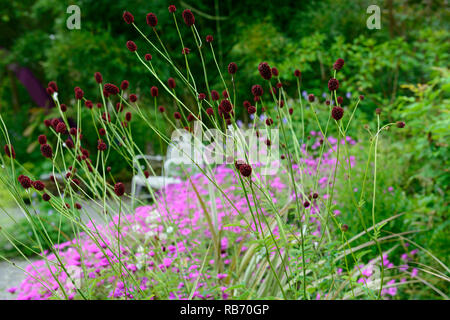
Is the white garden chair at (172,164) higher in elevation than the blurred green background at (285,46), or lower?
lower

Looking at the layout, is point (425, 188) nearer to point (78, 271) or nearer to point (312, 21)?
point (78, 271)

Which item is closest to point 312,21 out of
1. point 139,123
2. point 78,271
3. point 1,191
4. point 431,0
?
point 431,0

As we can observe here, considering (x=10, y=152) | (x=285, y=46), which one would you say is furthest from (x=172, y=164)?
(x=10, y=152)

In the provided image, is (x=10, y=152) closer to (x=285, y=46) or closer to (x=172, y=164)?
(x=172, y=164)

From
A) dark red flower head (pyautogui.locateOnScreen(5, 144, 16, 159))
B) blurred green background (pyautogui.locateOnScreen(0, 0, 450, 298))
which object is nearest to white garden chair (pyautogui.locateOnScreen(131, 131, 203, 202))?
dark red flower head (pyautogui.locateOnScreen(5, 144, 16, 159))

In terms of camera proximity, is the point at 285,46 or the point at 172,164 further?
the point at 285,46

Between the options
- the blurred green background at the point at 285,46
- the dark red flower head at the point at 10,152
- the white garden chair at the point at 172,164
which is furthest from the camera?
the blurred green background at the point at 285,46

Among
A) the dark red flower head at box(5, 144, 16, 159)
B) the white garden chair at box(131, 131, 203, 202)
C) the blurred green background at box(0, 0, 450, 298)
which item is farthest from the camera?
the blurred green background at box(0, 0, 450, 298)

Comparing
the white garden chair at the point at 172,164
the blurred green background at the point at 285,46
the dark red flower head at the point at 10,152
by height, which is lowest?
the white garden chair at the point at 172,164

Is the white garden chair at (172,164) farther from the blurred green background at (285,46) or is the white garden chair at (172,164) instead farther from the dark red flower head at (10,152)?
the blurred green background at (285,46)

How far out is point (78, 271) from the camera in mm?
1729

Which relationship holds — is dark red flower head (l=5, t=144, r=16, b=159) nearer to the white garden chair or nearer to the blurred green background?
the white garden chair

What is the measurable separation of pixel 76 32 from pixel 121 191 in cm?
496

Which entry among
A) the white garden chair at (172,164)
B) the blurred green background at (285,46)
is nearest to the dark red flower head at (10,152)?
the white garden chair at (172,164)
